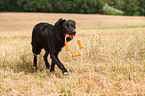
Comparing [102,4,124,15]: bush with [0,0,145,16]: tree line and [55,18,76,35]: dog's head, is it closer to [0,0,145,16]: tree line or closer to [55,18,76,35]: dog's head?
[0,0,145,16]: tree line

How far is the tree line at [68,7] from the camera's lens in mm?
29562

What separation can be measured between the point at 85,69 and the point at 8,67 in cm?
233

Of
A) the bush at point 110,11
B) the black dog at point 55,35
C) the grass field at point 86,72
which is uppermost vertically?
the bush at point 110,11

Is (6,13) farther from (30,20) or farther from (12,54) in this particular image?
(12,54)

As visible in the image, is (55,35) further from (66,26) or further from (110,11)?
(110,11)

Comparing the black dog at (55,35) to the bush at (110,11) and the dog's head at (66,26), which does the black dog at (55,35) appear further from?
the bush at (110,11)

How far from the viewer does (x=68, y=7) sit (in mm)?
31531

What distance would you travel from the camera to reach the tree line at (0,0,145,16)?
29562mm

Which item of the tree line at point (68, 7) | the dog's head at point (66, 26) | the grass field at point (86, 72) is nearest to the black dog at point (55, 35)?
the dog's head at point (66, 26)

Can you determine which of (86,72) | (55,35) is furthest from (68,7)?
(55,35)

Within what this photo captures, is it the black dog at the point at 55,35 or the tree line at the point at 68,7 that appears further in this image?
the tree line at the point at 68,7

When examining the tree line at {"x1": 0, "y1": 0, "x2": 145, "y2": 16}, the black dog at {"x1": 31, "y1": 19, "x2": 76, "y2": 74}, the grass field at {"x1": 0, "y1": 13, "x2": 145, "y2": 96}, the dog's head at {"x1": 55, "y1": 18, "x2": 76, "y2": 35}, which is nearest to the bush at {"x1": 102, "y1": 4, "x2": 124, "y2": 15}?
the tree line at {"x1": 0, "y1": 0, "x2": 145, "y2": 16}

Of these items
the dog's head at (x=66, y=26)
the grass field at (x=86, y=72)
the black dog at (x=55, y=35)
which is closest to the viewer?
the grass field at (x=86, y=72)

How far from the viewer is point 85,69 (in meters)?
4.81
